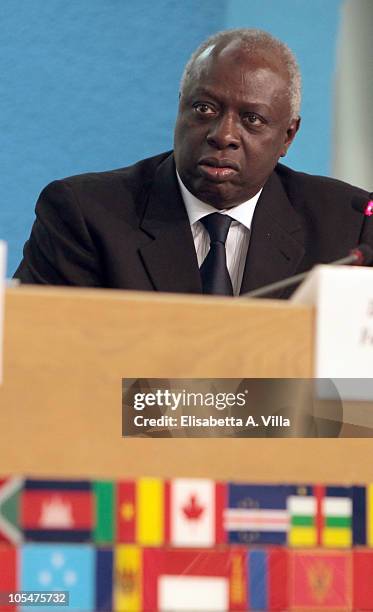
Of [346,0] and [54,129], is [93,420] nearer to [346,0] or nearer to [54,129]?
[54,129]

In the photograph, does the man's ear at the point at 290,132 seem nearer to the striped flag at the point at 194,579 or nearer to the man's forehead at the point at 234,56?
the man's forehead at the point at 234,56

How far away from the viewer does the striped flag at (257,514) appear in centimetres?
70

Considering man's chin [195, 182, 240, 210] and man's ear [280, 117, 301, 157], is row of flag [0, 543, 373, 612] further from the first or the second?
man's ear [280, 117, 301, 157]

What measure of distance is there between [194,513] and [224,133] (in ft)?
3.36

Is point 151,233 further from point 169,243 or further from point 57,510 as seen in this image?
point 57,510

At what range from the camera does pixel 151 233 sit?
1639 mm

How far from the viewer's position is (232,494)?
71 centimetres

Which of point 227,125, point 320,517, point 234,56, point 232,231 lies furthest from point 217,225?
point 320,517

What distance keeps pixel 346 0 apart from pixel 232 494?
209cm

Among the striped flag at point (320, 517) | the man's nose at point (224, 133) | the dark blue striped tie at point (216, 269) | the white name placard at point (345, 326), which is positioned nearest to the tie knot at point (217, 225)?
the dark blue striped tie at point (216, 269)

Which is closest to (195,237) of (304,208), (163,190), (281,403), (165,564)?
(163,190)

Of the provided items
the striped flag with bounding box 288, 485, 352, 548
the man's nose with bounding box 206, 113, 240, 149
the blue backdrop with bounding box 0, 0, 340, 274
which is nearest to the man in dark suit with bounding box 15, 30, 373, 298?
the man's nose with bounding box 206, 113, 240, 149

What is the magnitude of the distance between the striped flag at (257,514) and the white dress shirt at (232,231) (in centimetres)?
88

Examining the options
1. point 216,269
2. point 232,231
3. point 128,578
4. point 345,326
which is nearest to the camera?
point 128,578
